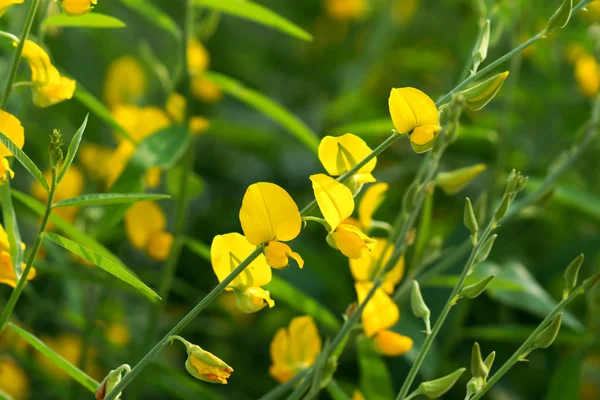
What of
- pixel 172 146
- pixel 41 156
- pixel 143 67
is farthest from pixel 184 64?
pixel 143 67

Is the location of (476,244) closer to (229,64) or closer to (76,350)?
(76,350)

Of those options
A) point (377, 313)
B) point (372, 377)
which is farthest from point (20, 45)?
point (372, 377)

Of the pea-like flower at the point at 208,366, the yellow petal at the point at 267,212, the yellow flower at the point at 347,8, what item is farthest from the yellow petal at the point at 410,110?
the yellow flower at the point at 347,8

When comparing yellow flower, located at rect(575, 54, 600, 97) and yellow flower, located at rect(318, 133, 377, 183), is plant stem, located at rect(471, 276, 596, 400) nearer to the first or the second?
yellow flower, located at rect(318, 133, 377, 183)

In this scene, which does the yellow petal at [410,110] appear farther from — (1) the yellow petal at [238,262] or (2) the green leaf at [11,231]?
(2) the green leaf at [11,231]

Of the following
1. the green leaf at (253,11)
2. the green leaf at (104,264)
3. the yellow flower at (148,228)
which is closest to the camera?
the green leaf at (104,264)

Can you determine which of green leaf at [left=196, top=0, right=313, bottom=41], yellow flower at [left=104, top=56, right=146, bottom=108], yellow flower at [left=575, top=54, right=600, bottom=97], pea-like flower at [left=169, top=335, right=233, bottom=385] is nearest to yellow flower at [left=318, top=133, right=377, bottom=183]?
pea-like flower at [left=169, top=335, right=233, bottom=385]
